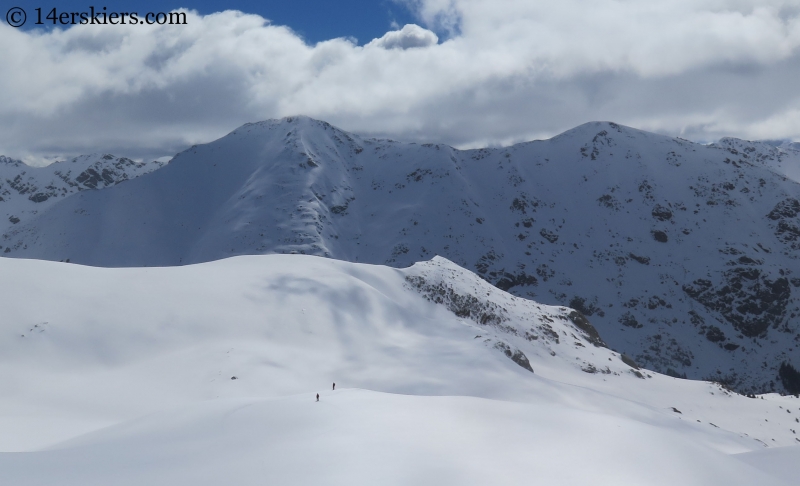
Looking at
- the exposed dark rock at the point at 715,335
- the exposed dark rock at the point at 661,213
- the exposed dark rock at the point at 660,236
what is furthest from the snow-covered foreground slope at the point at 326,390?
the exposed dark rock at the point at 661,213

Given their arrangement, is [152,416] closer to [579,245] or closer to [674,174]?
[579,245]

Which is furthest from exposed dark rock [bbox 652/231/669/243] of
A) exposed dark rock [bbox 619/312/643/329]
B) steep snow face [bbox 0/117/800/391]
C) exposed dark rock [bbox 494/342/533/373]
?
exposed dark rock [bbox 494/342/533/373]

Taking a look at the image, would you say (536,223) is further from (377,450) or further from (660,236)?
(377,450)

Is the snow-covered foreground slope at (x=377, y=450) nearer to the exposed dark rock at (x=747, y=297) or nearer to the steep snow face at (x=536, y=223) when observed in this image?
the steep snow face at (x=536, y=223)

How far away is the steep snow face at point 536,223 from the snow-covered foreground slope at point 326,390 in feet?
159

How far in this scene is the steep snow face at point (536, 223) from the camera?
87.9 metres

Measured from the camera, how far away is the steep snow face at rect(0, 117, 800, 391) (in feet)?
288

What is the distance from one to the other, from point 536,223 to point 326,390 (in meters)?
102

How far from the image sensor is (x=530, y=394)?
20.5m

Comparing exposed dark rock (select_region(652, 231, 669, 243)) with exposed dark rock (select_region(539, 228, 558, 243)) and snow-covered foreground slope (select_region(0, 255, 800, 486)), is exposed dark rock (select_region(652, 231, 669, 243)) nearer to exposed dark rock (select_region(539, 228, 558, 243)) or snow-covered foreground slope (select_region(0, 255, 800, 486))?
exposed dark rock (select_region(539, 228, 558, 243))

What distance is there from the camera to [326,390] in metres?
16.5

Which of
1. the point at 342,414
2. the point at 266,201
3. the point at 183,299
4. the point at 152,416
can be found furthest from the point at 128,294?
the point at 266,201

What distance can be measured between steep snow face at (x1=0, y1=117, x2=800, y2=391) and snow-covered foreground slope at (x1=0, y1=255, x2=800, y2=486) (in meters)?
48.4

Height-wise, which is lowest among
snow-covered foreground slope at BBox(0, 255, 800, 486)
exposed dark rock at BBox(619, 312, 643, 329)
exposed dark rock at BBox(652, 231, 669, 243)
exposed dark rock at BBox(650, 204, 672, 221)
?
exposed dark rock at BBox(619, 312, 643, 329)
